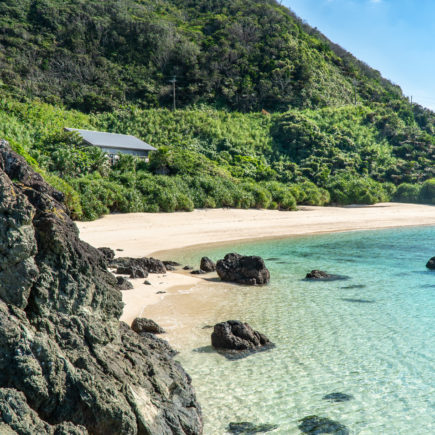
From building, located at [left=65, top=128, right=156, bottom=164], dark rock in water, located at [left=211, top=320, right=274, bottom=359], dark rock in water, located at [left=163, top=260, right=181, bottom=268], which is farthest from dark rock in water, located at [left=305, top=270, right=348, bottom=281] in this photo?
building, located at [left=65, top=128, right=156, bottom=164]

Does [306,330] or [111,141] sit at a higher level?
[111,141]

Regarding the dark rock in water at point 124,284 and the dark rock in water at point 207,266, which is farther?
the dark rock in water at point 207,266

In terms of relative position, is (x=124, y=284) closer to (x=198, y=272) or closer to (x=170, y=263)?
(x=198, y=272)

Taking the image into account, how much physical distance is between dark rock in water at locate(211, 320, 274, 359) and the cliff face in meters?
2.79

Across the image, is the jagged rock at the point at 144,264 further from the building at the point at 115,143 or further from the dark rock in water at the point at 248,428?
the building at the point at 115,143

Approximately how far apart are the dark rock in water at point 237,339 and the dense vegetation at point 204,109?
16026 mm

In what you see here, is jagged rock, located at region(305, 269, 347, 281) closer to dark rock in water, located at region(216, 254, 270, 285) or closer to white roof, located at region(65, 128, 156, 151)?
dark rock in water, located at region(216, 254, 270, 285)

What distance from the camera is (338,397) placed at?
6121mm

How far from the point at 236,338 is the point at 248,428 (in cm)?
250

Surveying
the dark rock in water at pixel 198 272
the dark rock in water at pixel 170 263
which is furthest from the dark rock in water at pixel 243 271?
the dark rock in water at pixel 170 263

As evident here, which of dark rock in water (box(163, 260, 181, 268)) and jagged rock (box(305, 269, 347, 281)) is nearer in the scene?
jagged rock (box(305, 269, 347, 281))

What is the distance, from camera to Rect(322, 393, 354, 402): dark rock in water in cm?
603

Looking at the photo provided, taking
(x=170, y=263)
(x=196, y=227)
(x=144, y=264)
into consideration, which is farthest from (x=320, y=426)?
(x=196, y=227)

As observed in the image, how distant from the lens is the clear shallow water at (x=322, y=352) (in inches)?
226
